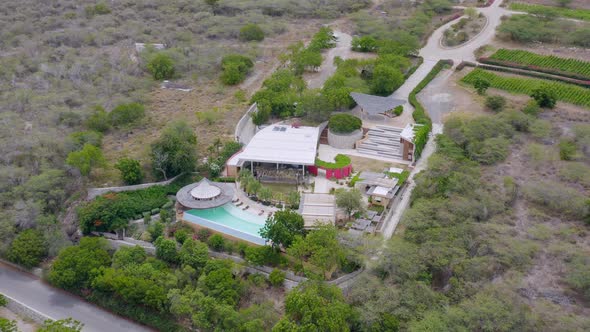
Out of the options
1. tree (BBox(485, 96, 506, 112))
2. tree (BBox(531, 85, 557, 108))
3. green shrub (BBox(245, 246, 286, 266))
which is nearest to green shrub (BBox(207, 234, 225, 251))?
green shrub (BBox(245, 246, 286, 266))

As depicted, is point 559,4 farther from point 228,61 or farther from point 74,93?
point 74,93

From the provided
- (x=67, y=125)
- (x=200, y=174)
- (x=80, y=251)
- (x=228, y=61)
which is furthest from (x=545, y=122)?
(x=67, y=125)

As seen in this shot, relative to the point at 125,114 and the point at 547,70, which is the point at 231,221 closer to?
the point at 125,114

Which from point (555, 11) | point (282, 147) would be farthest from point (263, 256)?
point (555, 11)

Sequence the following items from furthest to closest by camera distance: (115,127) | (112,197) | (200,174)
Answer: (115,127) < (200,174) < (112,197)

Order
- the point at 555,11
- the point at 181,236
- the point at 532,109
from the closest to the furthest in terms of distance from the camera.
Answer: the point at 181,236 < the point at 532,109 < the point at 555,11

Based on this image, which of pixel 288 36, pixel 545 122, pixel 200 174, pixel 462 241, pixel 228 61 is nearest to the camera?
pixel 462 241

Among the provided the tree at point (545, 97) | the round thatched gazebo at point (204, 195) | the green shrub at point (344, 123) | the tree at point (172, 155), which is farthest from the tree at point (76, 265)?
the tree at point (545, 97)
